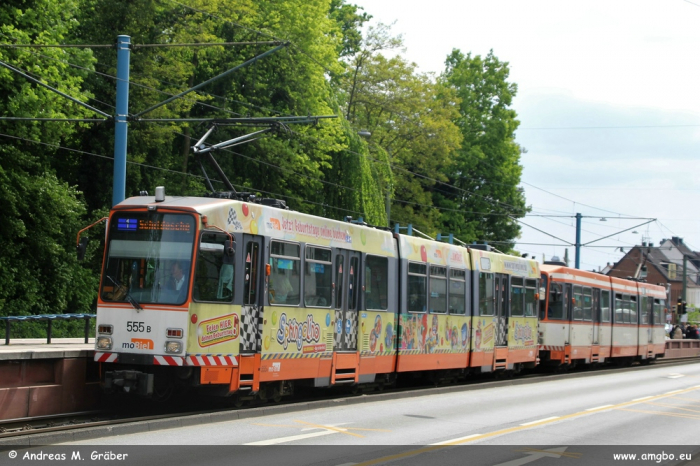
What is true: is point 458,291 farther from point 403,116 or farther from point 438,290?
point 403,116

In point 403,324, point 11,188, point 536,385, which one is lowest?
point 536,385

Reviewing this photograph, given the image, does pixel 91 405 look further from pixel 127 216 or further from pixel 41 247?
pixel 41 247

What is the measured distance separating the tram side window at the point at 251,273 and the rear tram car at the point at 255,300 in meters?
0.02

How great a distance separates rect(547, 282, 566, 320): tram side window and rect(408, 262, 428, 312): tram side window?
10.0m

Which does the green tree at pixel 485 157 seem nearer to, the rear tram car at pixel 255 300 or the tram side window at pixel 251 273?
the rear tram car at pixel 255 300

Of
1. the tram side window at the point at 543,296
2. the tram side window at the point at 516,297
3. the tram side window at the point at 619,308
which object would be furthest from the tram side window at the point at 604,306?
the tram side window at the point at 516,297

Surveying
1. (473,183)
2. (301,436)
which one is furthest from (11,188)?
(473,183)

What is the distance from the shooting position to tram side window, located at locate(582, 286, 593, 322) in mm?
31814

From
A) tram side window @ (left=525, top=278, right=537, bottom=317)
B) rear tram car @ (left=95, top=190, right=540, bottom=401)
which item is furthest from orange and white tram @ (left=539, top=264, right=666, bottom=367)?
rear tram car @ (left=95, top=190, right=540, bottom=401)

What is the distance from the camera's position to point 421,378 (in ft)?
78.9

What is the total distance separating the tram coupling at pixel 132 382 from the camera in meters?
13.1

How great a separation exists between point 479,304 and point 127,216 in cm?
1180
